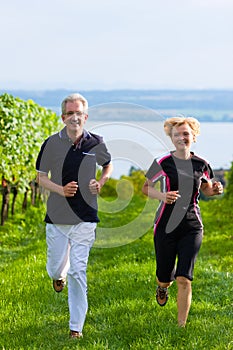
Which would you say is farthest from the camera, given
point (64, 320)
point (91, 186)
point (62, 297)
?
point (62, 297)

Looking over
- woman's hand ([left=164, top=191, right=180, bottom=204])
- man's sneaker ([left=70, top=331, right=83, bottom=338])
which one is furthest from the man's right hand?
man's sneaker ([left=70, top=331, right=83, bottom=338])

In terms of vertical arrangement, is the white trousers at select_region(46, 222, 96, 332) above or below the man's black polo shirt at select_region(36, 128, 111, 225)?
below

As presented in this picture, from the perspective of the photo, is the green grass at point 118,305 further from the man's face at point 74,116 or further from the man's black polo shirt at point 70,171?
the man's face at point 74,116

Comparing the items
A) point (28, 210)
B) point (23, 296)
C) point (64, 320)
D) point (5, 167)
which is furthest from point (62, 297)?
point (28, 210)

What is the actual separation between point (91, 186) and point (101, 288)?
2075 mm

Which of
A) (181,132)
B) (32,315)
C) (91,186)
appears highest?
(181,132)

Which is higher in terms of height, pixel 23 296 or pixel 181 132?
pixel 181 132

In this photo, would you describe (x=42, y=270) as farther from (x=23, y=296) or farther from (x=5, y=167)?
(x=5, y=167)

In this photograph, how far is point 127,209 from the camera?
1652cm

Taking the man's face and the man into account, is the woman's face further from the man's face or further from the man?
the man's face

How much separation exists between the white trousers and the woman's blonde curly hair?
1.06 meters

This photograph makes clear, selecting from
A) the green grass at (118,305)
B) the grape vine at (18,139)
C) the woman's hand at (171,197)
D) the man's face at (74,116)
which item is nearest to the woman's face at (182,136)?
the woman's hand at (171,197)

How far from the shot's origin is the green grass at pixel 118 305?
566cm

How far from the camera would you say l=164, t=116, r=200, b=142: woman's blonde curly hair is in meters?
6.07
